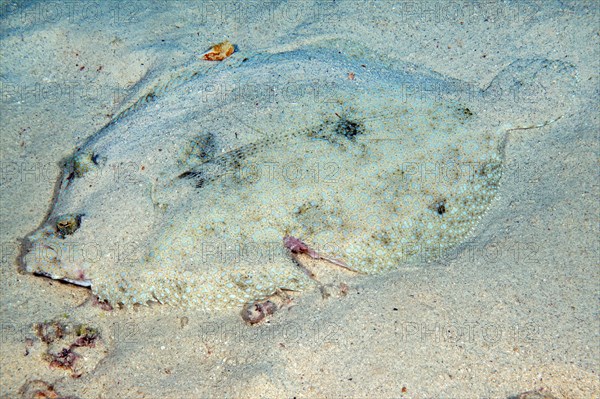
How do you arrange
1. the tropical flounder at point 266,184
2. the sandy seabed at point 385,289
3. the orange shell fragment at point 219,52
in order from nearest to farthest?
the sandy seabed at point 385,289 → the tropical flounder at point 266,184 → the orange shell fragment at point 219,52

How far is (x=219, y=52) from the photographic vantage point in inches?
247

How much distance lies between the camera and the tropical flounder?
166 inches

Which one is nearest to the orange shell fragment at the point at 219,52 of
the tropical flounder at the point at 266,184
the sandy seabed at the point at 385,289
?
the sandy seabed at the point at 385,289

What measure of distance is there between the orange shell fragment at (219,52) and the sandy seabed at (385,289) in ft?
1.11

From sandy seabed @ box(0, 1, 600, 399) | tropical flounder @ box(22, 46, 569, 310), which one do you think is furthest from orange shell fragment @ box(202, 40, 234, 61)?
tropical flounder @ box(22, 46, 569, 310)

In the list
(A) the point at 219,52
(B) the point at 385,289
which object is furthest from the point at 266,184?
(A) the point at 219,52

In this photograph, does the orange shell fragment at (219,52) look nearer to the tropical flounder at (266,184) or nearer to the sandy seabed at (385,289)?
the sandy seabed at (385,289)

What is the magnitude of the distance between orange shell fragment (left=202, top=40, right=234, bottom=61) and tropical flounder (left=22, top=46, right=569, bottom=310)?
3.25ft

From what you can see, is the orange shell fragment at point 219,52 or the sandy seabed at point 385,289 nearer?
the sandy seabed at point 385,289

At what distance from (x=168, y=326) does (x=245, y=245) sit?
1.11 m

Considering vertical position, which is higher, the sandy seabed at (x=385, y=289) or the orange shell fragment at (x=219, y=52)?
the orange shell fragment at (x=219, y=52)

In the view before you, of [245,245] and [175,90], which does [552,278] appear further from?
[175,90]

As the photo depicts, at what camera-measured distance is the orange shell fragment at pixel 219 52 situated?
6207mm

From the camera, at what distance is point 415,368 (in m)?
3.77
